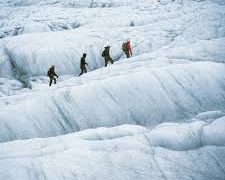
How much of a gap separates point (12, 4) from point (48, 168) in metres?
38.9

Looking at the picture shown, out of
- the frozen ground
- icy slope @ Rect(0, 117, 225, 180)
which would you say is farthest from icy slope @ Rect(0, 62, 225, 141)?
icy slope @ Rect(0, 117, 225, 180)

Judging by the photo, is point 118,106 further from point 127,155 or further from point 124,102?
point 127,155

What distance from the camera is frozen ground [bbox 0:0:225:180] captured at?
910 centimetres

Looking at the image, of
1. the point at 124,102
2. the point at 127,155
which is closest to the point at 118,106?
the point at 124,102

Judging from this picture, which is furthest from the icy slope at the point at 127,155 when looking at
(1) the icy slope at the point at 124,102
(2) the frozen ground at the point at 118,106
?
(1) the icy slope at the point at 124,102

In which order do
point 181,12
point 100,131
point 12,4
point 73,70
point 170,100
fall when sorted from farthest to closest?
point 12,4
point 181,12
point 73,70
point 170,100
point 100,131

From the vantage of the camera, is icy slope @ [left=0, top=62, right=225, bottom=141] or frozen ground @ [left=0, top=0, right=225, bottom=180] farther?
icy slope @ [left=0, top=62, right=225, bottom=141]

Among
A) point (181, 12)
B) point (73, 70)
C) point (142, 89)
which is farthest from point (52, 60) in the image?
point (181, 12)

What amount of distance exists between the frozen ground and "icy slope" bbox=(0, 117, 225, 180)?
3 centimetres

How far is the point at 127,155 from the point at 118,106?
518cm

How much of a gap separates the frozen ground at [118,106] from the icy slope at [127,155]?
0.09ft

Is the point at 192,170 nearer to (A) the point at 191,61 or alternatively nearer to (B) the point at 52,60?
(A) the point at 191,61

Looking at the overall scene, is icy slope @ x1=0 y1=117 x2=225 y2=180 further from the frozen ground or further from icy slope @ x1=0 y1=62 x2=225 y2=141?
icy slope @ x1=0 y1=62 x2=225 y2=141

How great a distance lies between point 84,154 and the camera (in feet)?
30.8
